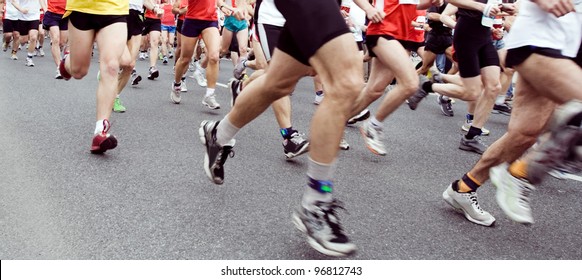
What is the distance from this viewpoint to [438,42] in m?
8.06

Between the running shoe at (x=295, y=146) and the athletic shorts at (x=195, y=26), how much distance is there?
2.53 m

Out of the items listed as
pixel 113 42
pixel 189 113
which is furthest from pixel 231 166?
pixel 189 113

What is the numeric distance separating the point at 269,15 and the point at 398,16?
1150 millimetres

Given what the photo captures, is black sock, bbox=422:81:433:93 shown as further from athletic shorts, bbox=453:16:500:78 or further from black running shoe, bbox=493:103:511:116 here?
black running shoe, bbox=493:103:511:116

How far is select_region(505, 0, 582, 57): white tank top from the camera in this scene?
2.66m

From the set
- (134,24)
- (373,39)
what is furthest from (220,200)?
(134,24)

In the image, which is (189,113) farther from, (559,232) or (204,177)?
(559,232)

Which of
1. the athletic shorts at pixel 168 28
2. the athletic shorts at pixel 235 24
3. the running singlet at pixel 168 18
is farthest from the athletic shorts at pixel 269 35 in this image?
the athletic shorts at pixel 168 28

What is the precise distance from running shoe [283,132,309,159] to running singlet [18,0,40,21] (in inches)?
439

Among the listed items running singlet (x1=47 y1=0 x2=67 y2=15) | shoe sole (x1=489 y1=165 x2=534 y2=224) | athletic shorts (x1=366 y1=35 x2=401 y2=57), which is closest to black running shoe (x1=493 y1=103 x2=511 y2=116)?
athletic shorts (x1=366 y1=35 x2=401 y2=57)

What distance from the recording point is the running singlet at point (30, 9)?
43.7ft

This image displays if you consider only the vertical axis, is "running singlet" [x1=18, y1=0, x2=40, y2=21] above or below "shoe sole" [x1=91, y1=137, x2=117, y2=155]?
below

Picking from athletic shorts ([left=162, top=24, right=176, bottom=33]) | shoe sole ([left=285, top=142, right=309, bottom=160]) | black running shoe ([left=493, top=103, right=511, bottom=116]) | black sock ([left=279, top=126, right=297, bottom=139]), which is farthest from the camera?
athletic shorts ([left=162, top=24, right=176, bottom=33])

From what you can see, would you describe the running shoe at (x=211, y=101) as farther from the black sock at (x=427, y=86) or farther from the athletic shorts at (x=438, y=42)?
the athletic shorts at (x=438, y=42)
